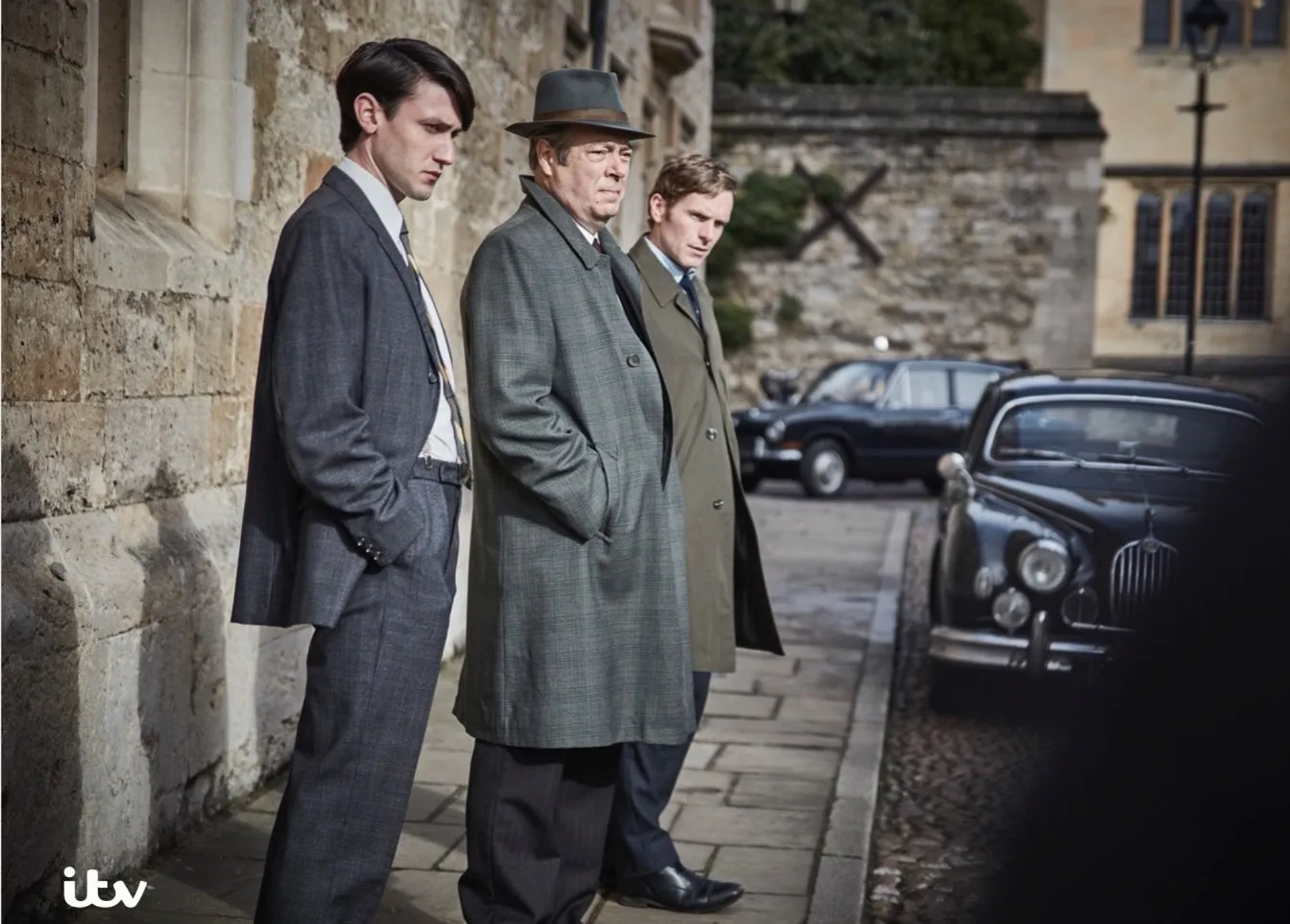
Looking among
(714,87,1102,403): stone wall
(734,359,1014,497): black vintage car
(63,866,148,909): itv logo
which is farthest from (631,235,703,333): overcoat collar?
(714,87,1102,403): stone wall

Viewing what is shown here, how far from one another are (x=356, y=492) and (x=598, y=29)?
8656mm

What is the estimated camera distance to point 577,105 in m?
3.71

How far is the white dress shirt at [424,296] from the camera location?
10.8 ft

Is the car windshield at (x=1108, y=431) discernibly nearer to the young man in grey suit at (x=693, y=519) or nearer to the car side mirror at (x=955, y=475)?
the car side mirror at (x=955, y=475)

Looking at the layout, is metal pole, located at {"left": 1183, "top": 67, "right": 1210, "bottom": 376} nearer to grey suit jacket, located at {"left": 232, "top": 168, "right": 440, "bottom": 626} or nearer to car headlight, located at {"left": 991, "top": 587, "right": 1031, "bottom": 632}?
car headlight, located at {"left": 991, "top": 587, "right": 1031, "bottom": 632}

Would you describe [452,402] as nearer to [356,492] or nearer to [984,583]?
[356,492]

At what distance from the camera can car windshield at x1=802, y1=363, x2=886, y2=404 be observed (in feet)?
62.3

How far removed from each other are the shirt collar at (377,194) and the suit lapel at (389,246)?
1 cm

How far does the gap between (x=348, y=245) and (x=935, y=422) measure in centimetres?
1590

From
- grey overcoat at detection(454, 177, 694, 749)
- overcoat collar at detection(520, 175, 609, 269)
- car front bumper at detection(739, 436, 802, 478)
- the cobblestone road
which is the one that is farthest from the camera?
car front bumper at detection(739, 436, 802, 478)

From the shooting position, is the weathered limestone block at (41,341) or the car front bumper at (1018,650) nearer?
the weathered limestone block at (41,341)

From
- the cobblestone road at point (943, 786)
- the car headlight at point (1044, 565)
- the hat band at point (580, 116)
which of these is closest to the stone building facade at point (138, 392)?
the hat band at point (580, 116)

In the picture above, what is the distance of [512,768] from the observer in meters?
3.58

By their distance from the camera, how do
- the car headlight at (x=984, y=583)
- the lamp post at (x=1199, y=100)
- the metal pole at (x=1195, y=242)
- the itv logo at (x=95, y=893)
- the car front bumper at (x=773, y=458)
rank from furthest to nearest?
the car front bumper at (x=773, y=458), the lamp post at (x=1199, y=100), the metal pole at (x=1195, y=242), the car headlight at (x=984, y=583), the itv logo at (x=95, y=893)
